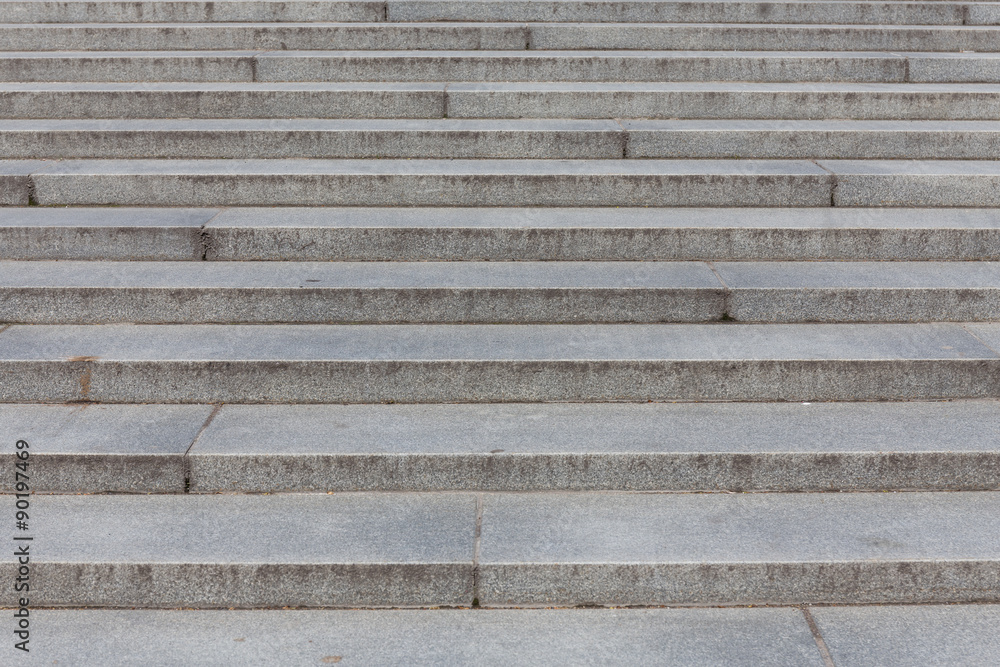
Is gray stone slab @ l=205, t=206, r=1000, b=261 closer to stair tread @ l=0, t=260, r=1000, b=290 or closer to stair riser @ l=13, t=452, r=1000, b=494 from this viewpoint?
stair tread @ l=0, t=260, r=1000, b=290

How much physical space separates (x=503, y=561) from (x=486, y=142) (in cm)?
327

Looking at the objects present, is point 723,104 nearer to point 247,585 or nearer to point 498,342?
point 498,342

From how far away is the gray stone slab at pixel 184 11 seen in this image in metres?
6.91

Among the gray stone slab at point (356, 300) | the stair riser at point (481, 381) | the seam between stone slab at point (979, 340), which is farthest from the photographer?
the gray stone slab at point (356, 300)

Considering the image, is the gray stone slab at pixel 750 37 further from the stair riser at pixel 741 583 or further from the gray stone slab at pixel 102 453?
the stair riser at pixel 741 583

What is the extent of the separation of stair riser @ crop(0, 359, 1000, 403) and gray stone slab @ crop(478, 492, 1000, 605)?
2.47ft

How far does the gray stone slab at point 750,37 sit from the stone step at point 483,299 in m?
2.91

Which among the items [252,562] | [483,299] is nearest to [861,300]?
[483,299]

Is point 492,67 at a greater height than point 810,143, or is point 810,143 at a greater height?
point 492,67

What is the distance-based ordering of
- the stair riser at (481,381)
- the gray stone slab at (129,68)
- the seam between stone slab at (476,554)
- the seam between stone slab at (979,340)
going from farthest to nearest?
1. the gray stone slab at (129,68)
2. the seam between stone slab at (979,340)
3. the stair riser at (481,381)
4. the seam between stone slab at (476,554)

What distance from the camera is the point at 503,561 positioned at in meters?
3.18

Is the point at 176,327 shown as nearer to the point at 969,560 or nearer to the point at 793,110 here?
the point at 969,560

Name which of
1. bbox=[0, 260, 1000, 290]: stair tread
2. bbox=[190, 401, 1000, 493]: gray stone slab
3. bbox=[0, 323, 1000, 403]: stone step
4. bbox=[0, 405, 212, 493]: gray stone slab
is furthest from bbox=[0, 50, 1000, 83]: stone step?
bbox=[190, 401, 1000, 493]: gray stone slab

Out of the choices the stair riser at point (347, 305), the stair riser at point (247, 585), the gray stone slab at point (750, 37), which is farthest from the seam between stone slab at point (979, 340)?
the gray stone slab at point (750, 37)
